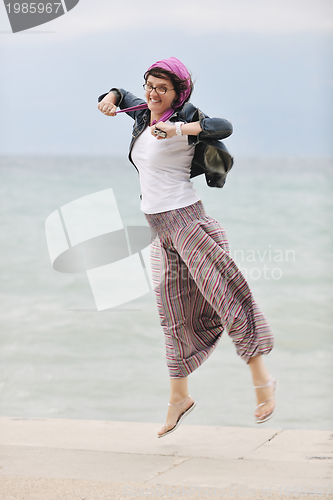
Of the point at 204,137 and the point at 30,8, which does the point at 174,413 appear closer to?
the point at 204,137

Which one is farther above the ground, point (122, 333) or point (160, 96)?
point (160, 96)

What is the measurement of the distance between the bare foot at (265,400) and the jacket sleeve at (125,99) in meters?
1.21

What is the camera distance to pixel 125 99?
2.32 meters

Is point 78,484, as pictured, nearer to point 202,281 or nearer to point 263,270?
point 202,281

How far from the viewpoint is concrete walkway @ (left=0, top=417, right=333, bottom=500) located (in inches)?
70.3

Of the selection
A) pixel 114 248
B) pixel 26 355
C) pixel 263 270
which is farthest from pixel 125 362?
pixel 263 270

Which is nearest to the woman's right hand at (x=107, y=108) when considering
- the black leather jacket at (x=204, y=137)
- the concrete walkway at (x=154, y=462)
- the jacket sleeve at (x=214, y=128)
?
the black leather jacket at (x=204, y=137)

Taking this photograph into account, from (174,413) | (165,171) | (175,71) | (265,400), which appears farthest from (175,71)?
(174,413)

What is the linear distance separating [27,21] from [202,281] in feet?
4.96

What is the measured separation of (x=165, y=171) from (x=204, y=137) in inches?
10.4

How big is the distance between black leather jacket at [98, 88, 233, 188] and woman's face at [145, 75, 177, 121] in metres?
0.05

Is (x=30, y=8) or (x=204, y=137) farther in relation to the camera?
(x=30, y=8)

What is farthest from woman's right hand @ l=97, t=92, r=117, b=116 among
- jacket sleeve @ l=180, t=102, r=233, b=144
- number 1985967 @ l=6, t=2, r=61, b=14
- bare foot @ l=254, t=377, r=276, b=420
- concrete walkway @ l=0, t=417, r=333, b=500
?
concrete walkway @ l=0, t=417, r=333, b=500

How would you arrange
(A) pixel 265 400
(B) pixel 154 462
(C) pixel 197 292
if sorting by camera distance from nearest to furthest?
1. (A) pixel 265 400
2. (B) pixel 154 462
3. (C) pixel 197 292
